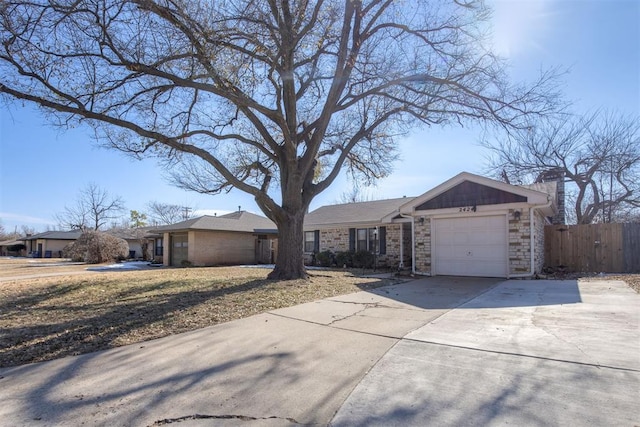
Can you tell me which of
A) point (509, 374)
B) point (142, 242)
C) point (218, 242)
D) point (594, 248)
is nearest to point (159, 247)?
point (218, 242)

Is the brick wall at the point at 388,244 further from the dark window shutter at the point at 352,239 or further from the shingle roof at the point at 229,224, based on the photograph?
the shingle roof at the point at 229,224

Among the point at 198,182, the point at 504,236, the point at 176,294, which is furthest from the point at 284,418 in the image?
the point at 198,182

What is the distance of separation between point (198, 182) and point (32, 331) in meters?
10.5

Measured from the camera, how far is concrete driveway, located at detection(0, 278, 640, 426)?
318 cm

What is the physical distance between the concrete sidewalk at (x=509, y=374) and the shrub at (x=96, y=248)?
30.1 m

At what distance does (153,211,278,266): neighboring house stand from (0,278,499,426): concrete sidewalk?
64.8 feet

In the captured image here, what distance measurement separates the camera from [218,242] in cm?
2625

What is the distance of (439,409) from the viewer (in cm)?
324

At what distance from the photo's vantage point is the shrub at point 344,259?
20.2m

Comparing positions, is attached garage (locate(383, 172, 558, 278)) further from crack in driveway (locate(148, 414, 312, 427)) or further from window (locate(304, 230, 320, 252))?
crack in driveway (locate(148, 414, 312, 427))

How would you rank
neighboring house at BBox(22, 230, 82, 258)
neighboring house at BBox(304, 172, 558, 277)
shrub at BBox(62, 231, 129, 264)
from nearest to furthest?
neighboring house at BBox(304, 172, 558, 277) < shrub at BBox(62, 231, 129, 264) < neighboring house at BBox(22, 230, 82, 258)

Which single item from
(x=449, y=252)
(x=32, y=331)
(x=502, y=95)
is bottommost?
(x=32, y=331)

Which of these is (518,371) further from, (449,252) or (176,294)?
(449,252)

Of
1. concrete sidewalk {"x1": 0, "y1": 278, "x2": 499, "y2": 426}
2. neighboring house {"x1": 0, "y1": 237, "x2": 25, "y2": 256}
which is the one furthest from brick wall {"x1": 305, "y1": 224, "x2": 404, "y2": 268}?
neighboring house {"x1": 0, "y1": 237, "x2": 25, "y2": 256}
